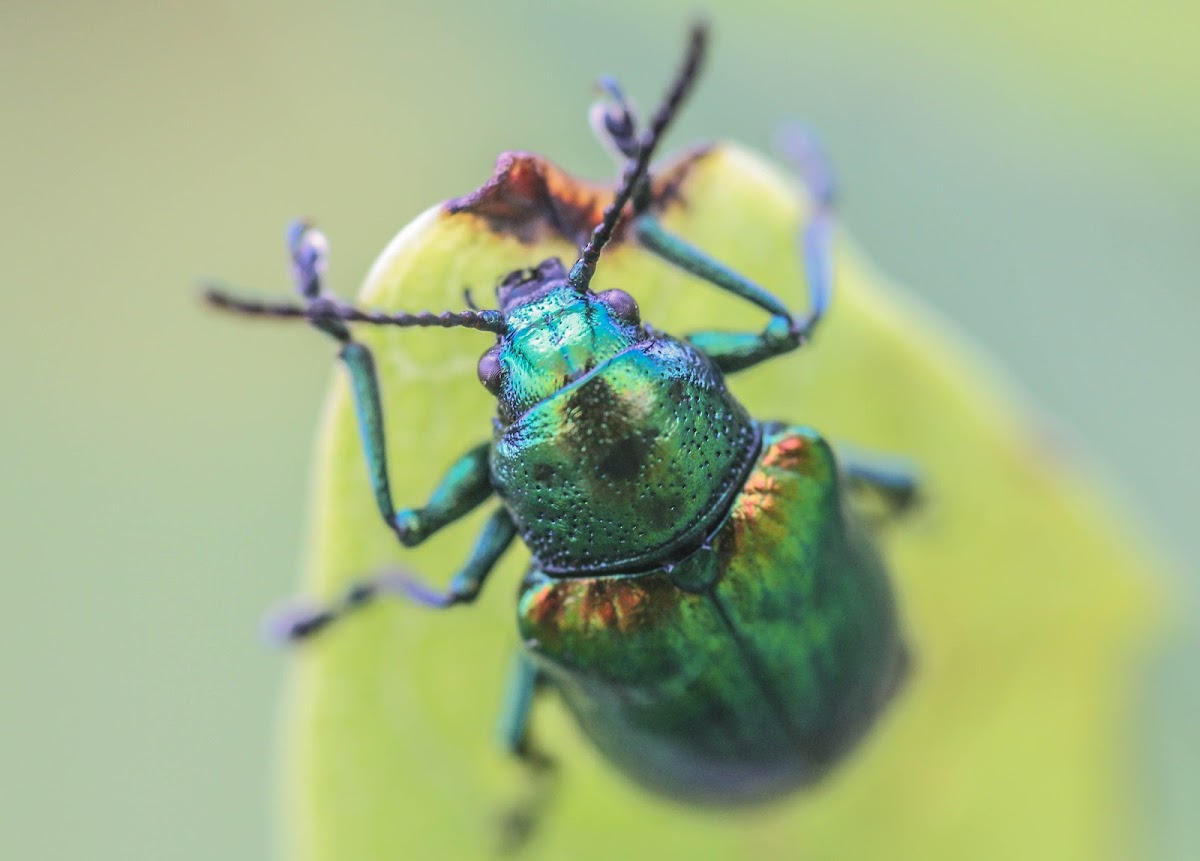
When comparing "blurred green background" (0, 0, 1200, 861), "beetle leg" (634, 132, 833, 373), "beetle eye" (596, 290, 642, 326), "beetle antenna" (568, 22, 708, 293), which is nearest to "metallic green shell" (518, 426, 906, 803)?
"beetle leg" (634, 132, 833, 373)

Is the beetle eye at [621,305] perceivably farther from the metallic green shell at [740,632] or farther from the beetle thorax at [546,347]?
the metallic green shell at [740,632]

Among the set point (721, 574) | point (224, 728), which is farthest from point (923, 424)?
point (224, 728)

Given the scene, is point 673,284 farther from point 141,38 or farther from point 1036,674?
point 141,38

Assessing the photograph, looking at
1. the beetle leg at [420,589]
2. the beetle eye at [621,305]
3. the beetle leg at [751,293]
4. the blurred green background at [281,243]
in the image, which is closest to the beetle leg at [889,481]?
the beetle leg at [751,293]

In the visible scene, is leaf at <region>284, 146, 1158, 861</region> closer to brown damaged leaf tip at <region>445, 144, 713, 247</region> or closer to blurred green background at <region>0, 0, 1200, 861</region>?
brown damaged leaf tip at <region>445, 144, 713, 247</region>

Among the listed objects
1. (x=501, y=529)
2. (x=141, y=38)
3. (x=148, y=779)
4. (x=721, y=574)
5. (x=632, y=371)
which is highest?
(x=632, y=371)

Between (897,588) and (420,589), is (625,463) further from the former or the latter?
(897,588)
